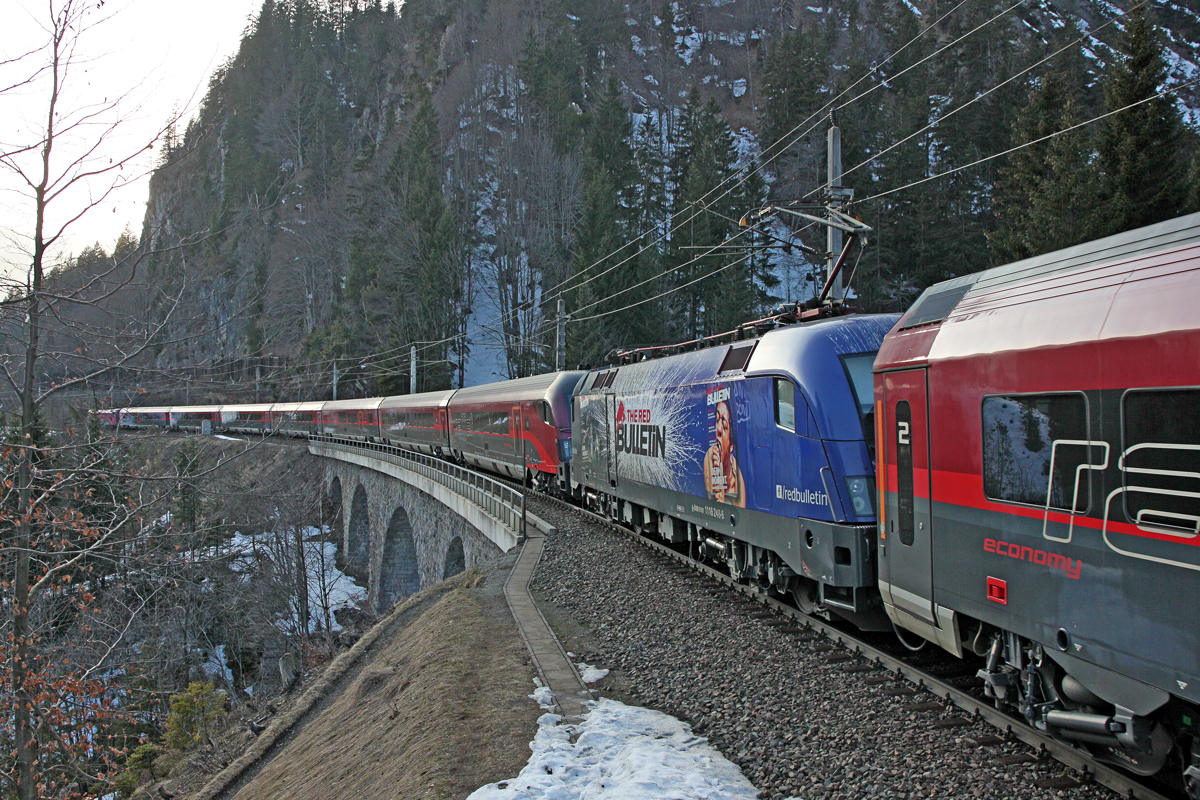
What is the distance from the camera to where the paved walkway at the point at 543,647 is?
699cm

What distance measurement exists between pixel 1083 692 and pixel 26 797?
30.5 ft

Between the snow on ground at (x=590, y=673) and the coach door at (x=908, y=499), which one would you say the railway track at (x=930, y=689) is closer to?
the coach door at (x=908, y=499)

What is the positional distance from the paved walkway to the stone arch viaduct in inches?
143

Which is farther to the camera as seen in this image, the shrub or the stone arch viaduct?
the stone arch viaduct

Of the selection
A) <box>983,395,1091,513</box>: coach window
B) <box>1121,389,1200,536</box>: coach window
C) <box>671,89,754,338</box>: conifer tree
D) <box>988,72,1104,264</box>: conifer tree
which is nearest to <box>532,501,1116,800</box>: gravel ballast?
<box>983,395,1091,513</box>: coach window

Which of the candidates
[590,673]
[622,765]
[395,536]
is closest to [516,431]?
[395,536]

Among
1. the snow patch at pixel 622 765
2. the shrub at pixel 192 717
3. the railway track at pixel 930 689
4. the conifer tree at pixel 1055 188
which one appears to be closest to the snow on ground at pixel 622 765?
the snow patch at pixel 622 765

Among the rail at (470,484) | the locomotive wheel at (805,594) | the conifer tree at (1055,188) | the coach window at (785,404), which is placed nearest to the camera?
the coach window at (785,404)

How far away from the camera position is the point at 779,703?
637 centimetres

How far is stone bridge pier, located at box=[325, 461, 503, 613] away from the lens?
79.3 ft

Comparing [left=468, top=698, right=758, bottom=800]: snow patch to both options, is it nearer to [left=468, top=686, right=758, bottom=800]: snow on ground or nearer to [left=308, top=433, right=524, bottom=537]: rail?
[left=468, top=686, right=758, bottom=800]: snow on ground

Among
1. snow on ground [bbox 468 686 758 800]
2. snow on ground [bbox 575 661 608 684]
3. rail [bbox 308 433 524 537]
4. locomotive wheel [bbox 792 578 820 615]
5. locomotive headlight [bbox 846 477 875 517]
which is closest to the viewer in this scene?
snow on ground [bbox 468 686 758 800]

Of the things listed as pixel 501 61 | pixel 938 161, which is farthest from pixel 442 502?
pixel 501 61

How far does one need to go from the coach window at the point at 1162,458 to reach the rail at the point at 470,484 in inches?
507
